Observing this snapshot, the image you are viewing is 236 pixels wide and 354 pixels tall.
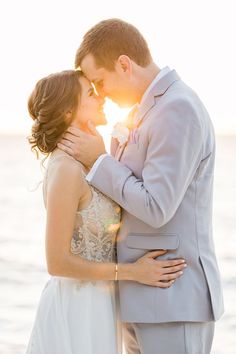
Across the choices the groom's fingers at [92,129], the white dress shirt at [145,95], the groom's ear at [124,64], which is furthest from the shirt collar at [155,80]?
the groom's fingers at [92,129]

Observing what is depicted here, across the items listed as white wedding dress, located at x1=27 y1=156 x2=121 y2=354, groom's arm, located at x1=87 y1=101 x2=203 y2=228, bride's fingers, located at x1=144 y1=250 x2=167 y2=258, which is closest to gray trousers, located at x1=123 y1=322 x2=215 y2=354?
white wedding dress, located at x1=27 y1=156 x2=121 y2=354

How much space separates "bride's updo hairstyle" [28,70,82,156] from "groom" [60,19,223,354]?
Result: 0.07 meters

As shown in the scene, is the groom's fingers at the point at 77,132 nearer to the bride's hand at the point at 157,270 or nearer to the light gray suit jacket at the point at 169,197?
the light gray suit jacket at the point at 169,197

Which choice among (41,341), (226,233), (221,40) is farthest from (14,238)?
(221,40)

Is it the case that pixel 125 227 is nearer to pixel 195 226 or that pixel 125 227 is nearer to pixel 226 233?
pixel 195 226

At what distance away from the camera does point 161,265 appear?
3.00 metres

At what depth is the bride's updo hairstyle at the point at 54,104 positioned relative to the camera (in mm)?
3137

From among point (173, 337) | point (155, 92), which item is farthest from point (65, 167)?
point (173, 337)

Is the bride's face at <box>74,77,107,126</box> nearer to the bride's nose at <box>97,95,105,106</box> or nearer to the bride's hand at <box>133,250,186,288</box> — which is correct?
the bride's nose at <box>97,95,105,106</box>

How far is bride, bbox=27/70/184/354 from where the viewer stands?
3055 mm

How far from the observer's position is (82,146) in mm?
3100

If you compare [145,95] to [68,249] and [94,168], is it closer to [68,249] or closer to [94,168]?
[94,168]

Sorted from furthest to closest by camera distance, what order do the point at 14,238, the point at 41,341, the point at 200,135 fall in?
the point at 14,238 < the point at 41,341 < the point at 200,135

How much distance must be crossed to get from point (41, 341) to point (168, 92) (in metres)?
1.05
